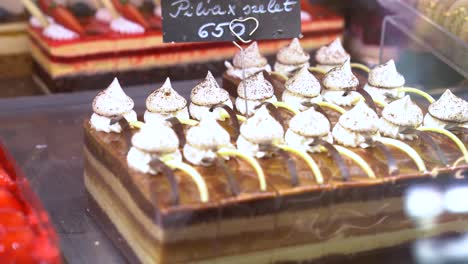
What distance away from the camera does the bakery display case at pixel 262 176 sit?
2.47 meters

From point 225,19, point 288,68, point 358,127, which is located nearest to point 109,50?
point 288,68

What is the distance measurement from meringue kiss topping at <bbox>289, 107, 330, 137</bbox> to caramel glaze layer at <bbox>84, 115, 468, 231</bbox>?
86 millimetres

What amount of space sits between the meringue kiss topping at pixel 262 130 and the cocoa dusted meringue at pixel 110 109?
54 centimetres

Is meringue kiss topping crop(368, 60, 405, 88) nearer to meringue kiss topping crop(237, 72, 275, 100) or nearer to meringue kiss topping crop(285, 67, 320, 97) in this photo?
meringue kiss topping crop(285, 67, 320, 97)

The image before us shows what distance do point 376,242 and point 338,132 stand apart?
0.43m

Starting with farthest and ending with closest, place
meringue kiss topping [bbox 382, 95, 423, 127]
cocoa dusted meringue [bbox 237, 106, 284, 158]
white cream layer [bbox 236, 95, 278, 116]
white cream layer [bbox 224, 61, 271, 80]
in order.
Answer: white cream layer [bbox 224, 61, 271, 80]
white cream layer [bbox 236, 95, 278, 116]
meringue kiss topping [bbox 382, 95, 423, 127]
cocoa dusted meringue [bbox 237, 106, 284, 158]

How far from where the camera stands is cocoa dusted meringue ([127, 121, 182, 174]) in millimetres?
2549

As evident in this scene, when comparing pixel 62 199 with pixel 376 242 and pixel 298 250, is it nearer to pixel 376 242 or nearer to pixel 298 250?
pixel 298 250

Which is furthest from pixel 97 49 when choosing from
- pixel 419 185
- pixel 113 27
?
pixel 419 185

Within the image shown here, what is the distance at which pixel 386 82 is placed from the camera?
332 cm

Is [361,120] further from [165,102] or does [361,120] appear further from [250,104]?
[165,102]

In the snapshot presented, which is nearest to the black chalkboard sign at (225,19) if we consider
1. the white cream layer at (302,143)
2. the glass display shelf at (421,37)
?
the white cream layer at (302,143)

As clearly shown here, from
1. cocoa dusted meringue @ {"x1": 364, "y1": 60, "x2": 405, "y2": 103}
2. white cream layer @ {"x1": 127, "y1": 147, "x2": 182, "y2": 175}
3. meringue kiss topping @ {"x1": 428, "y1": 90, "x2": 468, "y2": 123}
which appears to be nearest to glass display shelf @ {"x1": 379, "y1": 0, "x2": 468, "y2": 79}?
cocoa dusted meringue @ {"x1": 364, "y1": 60, "x2": 405, "y2": 103}

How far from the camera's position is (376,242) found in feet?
9.04
